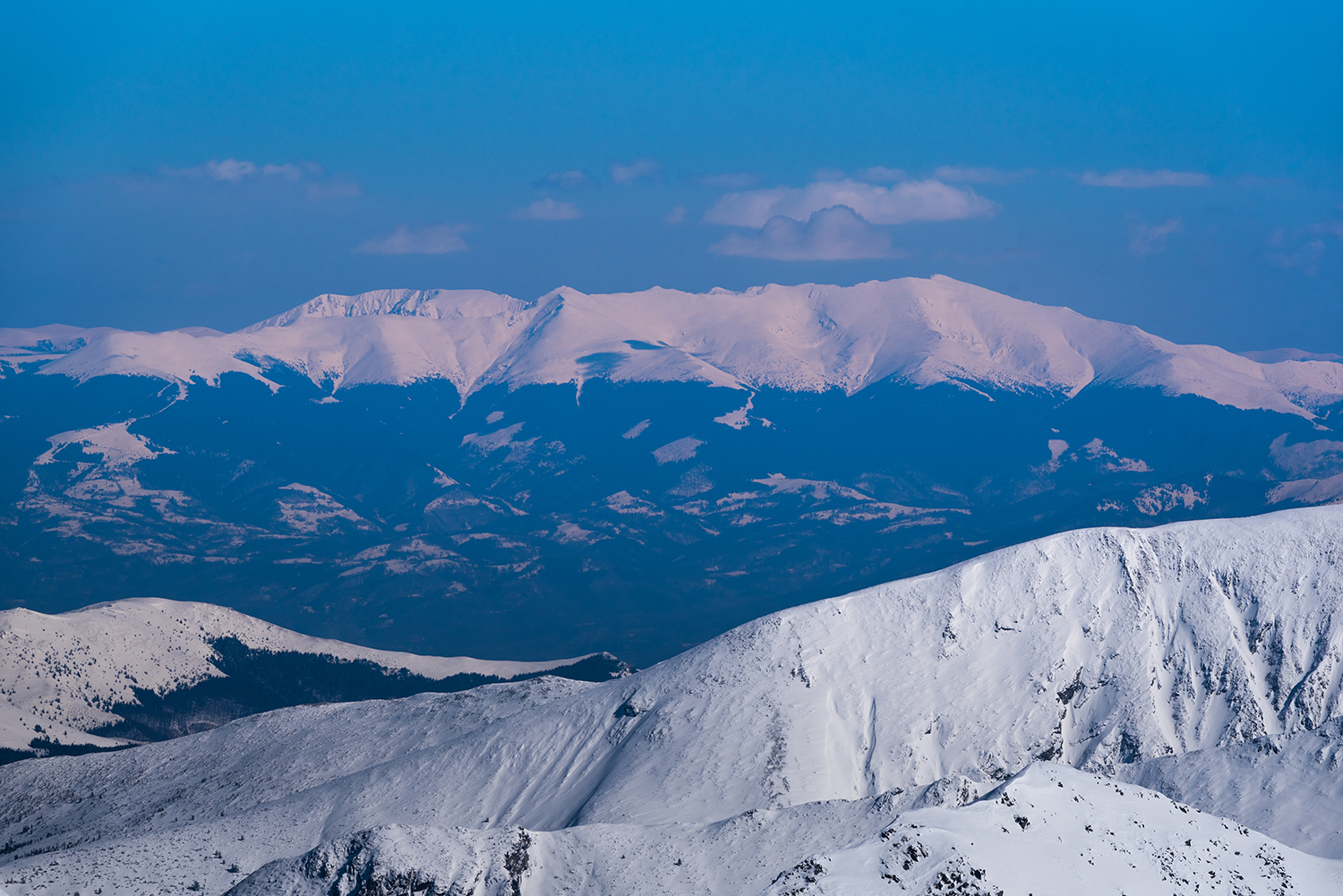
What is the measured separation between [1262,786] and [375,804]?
4660 inches

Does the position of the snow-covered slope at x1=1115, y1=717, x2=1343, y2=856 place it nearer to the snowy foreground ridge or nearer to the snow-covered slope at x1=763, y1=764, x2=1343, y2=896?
the snowy foreground ridge

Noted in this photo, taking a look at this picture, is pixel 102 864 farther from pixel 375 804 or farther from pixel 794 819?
pixel 794 819

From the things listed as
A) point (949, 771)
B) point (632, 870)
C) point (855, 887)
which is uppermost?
point (855, 887)

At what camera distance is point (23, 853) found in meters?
175

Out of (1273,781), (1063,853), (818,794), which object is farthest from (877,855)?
(818,794)

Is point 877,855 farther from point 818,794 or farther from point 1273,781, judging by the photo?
point 818,794

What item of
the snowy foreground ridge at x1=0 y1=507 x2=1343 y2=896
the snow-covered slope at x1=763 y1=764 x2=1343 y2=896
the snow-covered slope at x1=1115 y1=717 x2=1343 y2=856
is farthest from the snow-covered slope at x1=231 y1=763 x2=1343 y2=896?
the snow-covered slope at x1=1115 y1=717 x2=1343 y2=856

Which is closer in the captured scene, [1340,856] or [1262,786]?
[1340,856]

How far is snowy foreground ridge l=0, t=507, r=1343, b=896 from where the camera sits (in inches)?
3802

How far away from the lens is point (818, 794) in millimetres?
165500

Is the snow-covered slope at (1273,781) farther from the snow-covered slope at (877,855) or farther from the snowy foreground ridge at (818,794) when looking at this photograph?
the snow-covered slope at (877,855)

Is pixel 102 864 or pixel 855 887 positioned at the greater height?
pixel 855 887

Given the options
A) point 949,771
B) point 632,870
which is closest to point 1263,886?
point 632,870

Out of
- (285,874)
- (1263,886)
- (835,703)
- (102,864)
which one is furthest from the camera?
(835,703)
